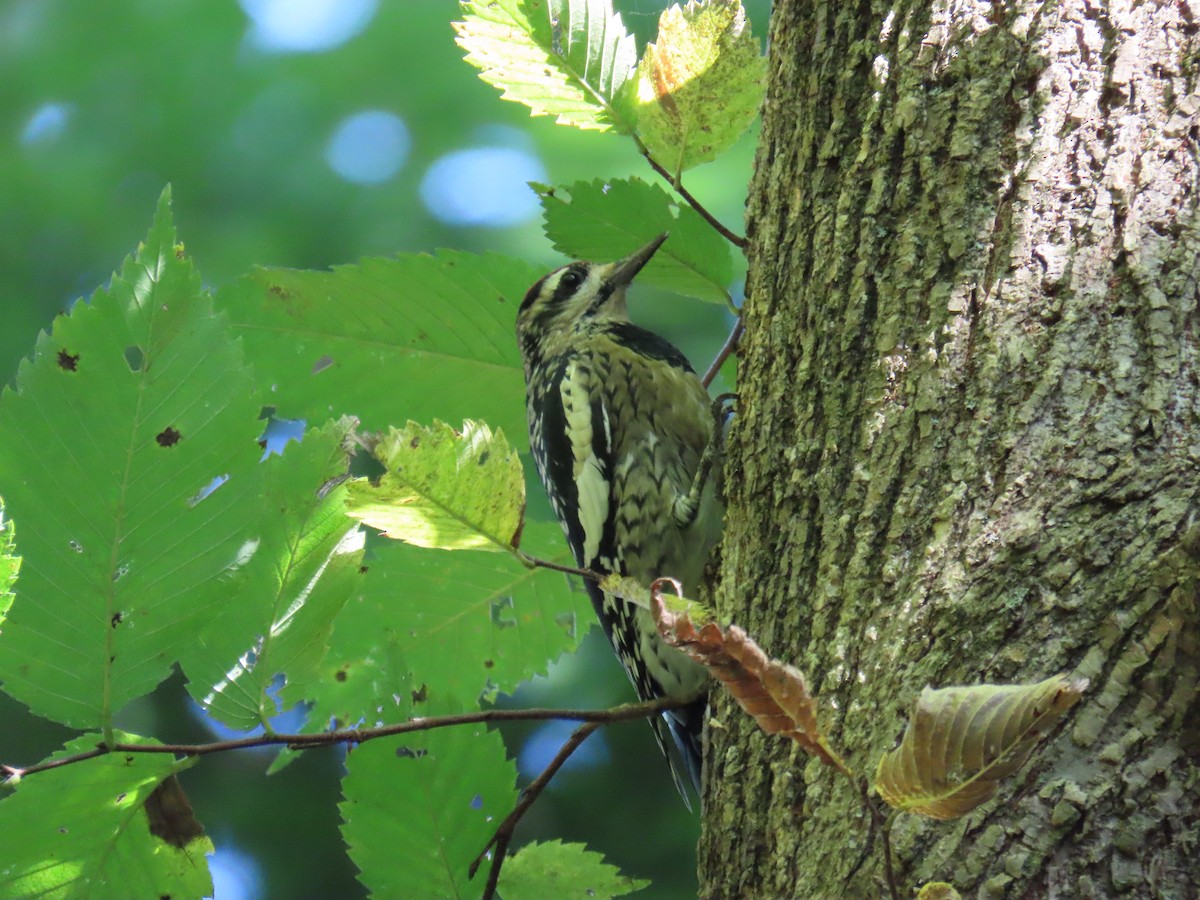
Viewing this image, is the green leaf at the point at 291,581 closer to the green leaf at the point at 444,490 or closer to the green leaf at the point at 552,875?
the green leaf at the point at 444,490

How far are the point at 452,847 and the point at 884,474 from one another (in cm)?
70

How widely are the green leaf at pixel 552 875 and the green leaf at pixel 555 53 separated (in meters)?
1.06

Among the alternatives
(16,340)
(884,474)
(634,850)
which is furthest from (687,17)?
(16,340)

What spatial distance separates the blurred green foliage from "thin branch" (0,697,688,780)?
377cm

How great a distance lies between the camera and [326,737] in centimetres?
137

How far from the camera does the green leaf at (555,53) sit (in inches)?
68.0

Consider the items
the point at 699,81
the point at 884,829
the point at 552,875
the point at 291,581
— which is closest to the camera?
the point at 884,829

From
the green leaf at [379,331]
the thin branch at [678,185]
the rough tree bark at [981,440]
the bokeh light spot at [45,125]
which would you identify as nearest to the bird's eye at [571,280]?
the green leaf at [379,331]

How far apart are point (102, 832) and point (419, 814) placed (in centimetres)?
36

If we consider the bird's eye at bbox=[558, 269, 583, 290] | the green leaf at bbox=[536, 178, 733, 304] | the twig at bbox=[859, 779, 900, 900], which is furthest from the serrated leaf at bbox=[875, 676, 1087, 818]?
the bird's eye at bbox=[558, 269, 583, 290]

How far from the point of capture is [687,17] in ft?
5.57

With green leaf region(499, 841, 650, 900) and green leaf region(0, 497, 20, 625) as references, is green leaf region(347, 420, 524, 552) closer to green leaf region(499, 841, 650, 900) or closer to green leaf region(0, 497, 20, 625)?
green leaf region(0, 497, 20, 625)

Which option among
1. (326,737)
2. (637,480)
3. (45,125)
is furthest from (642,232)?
(45,125)

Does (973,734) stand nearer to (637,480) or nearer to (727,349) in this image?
(727,349)
